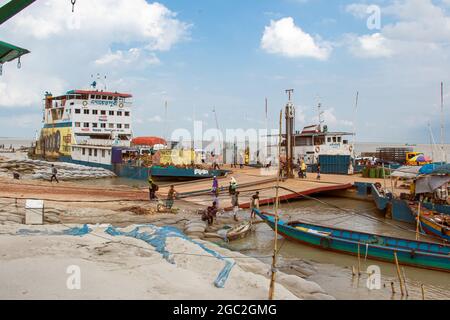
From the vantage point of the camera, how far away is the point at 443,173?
650 inches

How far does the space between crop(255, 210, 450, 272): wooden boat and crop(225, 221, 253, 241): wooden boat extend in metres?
0.79

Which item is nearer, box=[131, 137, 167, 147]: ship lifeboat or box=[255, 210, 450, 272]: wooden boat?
box=[255, 210, 450, 272]: wooden boat

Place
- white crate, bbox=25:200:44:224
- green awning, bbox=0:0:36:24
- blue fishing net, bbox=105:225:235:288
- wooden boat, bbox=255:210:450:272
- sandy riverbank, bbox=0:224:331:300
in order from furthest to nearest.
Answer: white crate, bbox=25:200:44:224 < wooden boat, bbox=255:210:450:272 < blue fishing net, bbox=105:225:235:288 < sandy riverbank, bbox=0:224:331:300 < green awning, bbox=0:0:36:24

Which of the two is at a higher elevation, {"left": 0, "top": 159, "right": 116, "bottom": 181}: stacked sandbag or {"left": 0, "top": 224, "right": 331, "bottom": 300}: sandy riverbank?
{"left": 0, "top": 159, "right": 116, "bottom": 181}: stacked sandbag

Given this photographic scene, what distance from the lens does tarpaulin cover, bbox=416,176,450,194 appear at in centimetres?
1670

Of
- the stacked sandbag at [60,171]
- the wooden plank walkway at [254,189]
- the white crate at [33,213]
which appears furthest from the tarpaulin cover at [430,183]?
the stacked sandbag at [60,171]

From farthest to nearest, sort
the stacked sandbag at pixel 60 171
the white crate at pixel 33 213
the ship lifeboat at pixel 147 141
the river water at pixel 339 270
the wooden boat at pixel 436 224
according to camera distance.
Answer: the ship lifeboat at pixel 147 141 < the stacked sandbag at pixel 60 171 < the wooden boat at pixel 436 224 < the white crate at pixel 33 213 < the river water at pixel 339 270

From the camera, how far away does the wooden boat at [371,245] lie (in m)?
11.5

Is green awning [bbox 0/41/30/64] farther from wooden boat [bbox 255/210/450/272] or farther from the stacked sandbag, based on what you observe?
the stacked sandbag

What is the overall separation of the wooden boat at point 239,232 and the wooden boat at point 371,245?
2.60ft

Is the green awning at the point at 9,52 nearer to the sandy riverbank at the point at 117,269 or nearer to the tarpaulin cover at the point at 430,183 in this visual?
the sandy riverbank at the point at 117,269

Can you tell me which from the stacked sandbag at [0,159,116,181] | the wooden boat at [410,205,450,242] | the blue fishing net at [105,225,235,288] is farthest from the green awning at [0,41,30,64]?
the stacked sandbag at [0,159,116,181]
